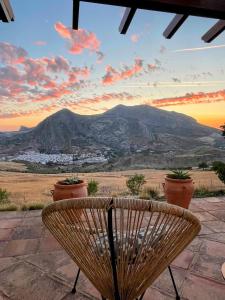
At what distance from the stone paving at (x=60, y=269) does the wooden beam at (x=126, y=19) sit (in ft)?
6.98

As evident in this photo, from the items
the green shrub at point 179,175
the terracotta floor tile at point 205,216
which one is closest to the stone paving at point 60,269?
the terracotta floor tile at point 205,216

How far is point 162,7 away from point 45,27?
654 cm

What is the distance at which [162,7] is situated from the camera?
1.89 meters

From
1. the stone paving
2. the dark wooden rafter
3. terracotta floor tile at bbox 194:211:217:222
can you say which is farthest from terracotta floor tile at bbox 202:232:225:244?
the dark wooden rafter

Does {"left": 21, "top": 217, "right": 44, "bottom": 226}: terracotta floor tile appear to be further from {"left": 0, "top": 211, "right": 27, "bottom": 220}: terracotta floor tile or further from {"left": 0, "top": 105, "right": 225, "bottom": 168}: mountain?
{"left": 0, "top": 105, "right": 225, "bottom": 168}: mountain

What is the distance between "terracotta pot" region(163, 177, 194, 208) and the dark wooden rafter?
9.62 ft

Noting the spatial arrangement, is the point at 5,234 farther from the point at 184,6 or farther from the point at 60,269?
the point at 184,6

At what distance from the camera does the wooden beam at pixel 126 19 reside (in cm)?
195

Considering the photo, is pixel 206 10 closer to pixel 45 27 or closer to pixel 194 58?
pixel 194 58

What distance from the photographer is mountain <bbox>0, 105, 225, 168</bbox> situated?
9797 millimetres

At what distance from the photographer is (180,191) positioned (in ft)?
12.1

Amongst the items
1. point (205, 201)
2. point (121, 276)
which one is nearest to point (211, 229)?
point (205, 201)

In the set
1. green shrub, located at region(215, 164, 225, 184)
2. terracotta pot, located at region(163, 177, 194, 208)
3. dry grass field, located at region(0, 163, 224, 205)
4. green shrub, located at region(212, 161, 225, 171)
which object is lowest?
dry grass field, located at region(0, 163, 224, 205)

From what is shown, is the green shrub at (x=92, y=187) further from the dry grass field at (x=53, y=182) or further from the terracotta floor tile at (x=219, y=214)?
the terracotta floor tile at (x=219, y=214)
